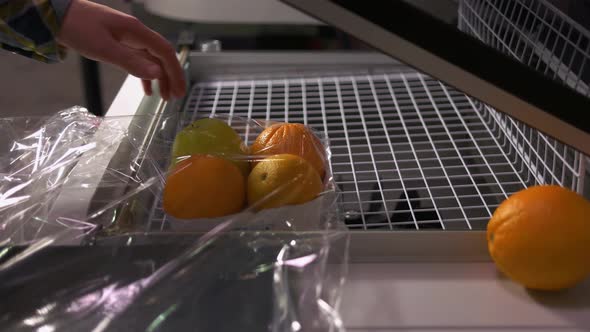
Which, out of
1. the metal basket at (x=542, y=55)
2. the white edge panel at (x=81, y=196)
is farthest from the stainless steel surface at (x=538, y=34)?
the white edge panel at (x=81, y=196)

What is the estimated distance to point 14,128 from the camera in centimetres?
61

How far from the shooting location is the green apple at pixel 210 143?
21.9 inches

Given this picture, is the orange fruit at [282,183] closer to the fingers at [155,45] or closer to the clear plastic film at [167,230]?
the clear plastic film at [167,230]

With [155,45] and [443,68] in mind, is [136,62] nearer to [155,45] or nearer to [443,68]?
[155,45]

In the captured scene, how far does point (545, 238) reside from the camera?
16.8 inches

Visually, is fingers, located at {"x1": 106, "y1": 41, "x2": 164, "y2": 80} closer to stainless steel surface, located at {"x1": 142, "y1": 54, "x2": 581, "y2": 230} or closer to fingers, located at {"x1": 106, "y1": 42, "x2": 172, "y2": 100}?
fingers, located at {"x1": 106, "y1": 42, "x2": 172, "y2": 100}

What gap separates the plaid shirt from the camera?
0.52m

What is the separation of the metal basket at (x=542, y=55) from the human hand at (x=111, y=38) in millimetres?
346

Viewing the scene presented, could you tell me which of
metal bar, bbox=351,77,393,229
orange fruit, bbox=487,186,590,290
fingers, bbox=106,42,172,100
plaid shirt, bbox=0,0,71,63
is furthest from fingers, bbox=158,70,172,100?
orange fruit, bbox=487,186,590,290

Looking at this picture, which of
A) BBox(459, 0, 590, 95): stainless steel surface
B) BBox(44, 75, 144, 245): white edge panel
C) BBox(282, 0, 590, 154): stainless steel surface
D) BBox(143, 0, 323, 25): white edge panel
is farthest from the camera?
BBox(143, 0, 323, 25): white edge panel

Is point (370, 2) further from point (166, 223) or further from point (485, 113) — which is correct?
point (485, 113)

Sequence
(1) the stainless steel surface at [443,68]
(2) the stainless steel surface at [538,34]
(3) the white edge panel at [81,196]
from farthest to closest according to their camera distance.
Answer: (2) the stainless steel surface at [538,34]
(3) the white edge panel at [81,196]
(1) the stainless steel surface at [443,68]

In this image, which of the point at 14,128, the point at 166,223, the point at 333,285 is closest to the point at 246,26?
the point at 14,128

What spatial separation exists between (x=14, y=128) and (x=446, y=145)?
1.72 ft
